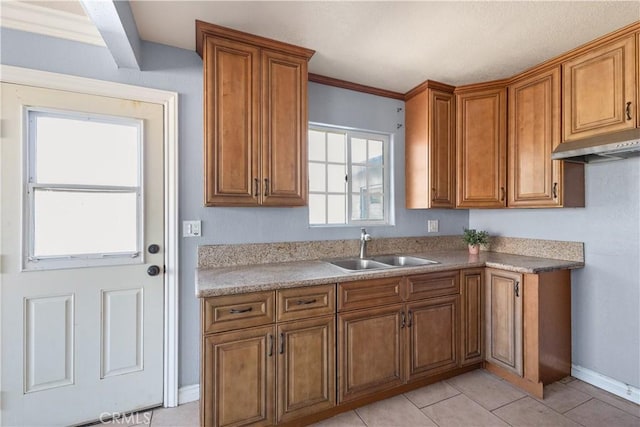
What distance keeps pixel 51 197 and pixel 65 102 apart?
0.56 m

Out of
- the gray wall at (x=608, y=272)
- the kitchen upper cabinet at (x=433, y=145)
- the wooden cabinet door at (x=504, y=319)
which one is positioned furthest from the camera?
the kitchen upper cabinet at (x=433, y=145)

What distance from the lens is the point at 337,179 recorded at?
8.57 ft

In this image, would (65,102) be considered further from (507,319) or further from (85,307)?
(507,319)

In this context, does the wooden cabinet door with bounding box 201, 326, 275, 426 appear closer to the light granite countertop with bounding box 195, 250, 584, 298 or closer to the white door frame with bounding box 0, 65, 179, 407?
the light granite countertop with bounding box 195, 250, 584, 298

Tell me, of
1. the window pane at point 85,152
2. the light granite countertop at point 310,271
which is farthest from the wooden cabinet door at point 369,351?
the window pane at point 85,152

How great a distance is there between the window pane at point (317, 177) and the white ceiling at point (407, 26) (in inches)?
30.2

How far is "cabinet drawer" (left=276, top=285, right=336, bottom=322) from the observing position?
164 cm

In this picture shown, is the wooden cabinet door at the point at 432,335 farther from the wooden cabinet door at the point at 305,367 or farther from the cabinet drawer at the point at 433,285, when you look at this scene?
the wooden cabinet door at the point at 305,367

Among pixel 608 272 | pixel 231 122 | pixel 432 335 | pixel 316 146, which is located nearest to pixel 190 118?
pixel 231 122

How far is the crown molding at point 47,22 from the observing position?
5.19 feet

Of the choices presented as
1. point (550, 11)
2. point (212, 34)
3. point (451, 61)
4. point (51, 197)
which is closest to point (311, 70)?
point (212, 34)

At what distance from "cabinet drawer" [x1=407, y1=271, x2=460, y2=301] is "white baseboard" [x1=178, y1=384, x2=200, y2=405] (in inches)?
61.9

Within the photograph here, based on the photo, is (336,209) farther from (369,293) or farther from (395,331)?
(395,331)

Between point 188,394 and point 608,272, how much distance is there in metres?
3.08
